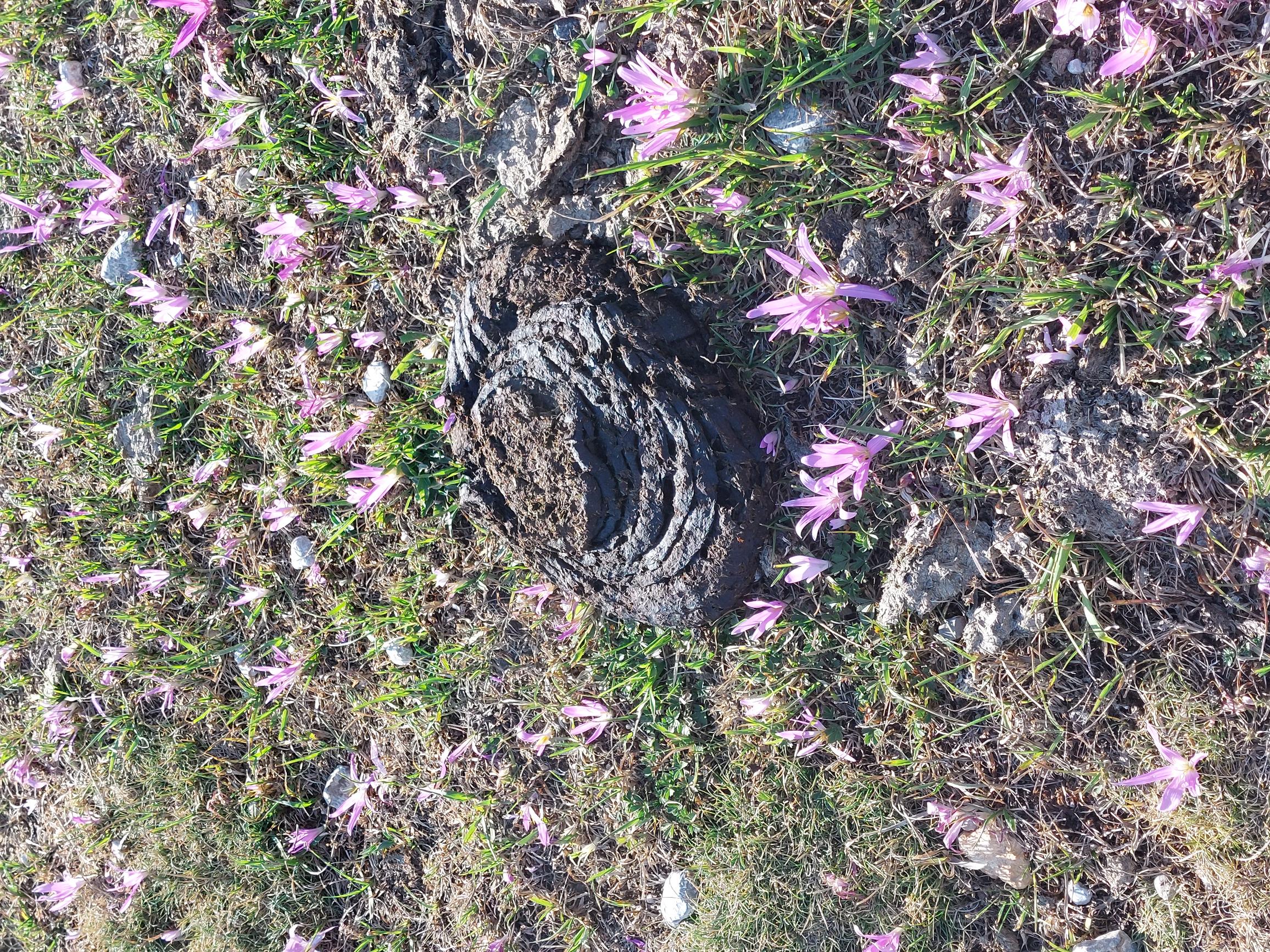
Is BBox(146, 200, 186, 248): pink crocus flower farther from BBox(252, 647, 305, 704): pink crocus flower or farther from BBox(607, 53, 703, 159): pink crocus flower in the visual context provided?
BBox(607, 53, 703, 159): pink crocus flower

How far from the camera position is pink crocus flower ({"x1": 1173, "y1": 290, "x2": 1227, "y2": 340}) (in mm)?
1938

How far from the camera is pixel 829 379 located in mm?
2336

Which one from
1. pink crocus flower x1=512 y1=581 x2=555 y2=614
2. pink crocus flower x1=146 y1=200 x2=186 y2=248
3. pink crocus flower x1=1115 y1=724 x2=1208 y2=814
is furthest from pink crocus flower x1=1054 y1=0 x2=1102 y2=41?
pink crocus flower x1=146 y1=200 x2=186 y2=248

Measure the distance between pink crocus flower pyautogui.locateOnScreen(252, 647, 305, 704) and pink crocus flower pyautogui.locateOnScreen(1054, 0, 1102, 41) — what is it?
2.73 metres

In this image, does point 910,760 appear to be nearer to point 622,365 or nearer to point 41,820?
point 622,365

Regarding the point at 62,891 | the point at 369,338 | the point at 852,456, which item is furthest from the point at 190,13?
the point at 62,891

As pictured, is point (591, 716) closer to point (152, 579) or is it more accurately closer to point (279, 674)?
point (279, 674)

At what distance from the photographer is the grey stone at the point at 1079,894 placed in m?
2.34

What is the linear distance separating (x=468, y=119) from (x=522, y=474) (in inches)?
38.6

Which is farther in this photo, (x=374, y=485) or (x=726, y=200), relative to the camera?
(x=374, y=485)

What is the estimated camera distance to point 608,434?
7.63ft

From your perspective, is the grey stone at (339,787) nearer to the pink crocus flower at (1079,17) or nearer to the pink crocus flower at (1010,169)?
the pink crocus flower at (1010,169)

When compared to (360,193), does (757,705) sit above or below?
below

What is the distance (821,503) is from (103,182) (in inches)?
104
